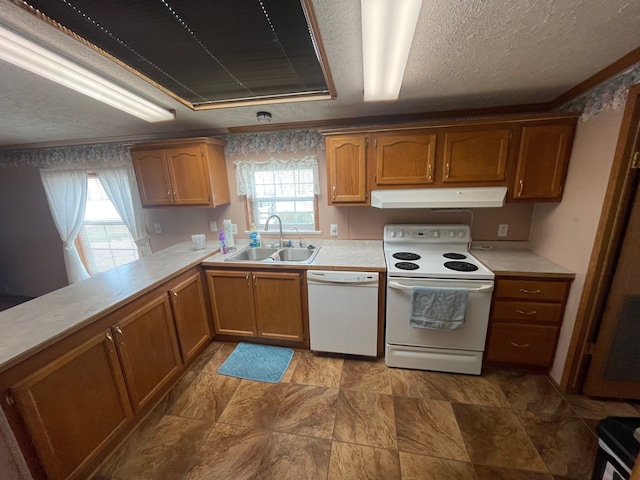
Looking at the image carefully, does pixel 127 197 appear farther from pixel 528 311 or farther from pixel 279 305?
pixel 528 311

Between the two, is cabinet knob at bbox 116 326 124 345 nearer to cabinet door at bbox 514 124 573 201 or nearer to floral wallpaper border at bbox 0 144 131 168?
floral wallpaper border at bbox 0 144 131 168

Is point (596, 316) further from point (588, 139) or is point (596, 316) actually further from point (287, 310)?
point (287, 310)

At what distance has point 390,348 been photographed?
2.06m

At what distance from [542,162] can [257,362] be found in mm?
2894

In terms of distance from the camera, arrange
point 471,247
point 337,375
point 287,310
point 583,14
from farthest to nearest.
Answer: point 471,247 → point 287,310 → point 337,375 → point 583,14

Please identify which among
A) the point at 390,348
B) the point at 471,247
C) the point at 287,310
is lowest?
the point at 390,348

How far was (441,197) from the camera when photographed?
2.03 metres

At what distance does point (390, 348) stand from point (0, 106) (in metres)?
3.50

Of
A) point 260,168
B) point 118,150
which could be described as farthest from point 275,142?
point 118,150

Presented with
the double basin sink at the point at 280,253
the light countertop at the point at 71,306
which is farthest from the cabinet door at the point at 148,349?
the double basin sink at the point at 280,253

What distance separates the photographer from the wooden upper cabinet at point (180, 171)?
238cm

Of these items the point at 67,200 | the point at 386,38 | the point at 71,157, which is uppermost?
the point at 386,38

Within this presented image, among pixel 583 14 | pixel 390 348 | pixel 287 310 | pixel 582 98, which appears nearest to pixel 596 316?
pixel 390 348

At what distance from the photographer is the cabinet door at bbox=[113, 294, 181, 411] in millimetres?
1545
